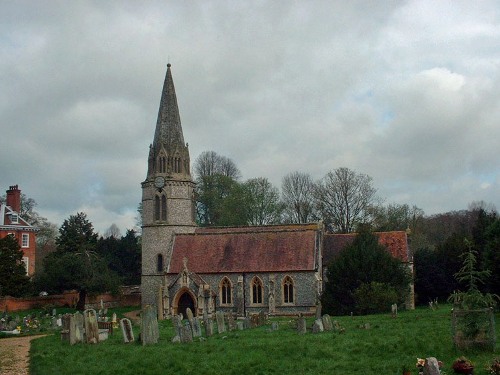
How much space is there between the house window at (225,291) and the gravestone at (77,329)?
18779 mm

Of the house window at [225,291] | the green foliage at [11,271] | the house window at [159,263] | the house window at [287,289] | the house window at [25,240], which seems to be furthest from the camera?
the house window at [25,240]

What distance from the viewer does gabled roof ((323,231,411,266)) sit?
41875 millimetres

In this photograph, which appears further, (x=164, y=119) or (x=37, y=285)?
(x=37, y=285)

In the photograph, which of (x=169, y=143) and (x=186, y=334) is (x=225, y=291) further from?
(x=186, y=334)

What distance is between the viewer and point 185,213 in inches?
1710

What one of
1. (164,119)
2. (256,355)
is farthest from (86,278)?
(256,355)

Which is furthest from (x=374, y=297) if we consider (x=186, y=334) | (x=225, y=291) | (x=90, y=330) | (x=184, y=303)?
(x=90, y=330)

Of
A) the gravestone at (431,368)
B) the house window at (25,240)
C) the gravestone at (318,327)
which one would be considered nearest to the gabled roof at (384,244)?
the gravestone at (318,327)

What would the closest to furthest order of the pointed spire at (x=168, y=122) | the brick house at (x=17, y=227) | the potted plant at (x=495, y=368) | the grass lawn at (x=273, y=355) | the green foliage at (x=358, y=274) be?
the potted plant at (x=495, y=368), the grass lawn at (x=273, y=355), the green foliage at (x=358, y=274), the pointed spire at (x=168, y=122), the brick house at (x=17, y=227)

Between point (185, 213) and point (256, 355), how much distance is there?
90.8 ft

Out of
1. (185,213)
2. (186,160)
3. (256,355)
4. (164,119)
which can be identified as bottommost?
(256,355)

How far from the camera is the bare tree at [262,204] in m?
60.7

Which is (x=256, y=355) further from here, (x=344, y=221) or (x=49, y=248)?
(x=49, y=248)

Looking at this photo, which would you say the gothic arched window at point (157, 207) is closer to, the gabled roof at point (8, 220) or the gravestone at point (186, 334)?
the gabled roof at point (8, 220)
